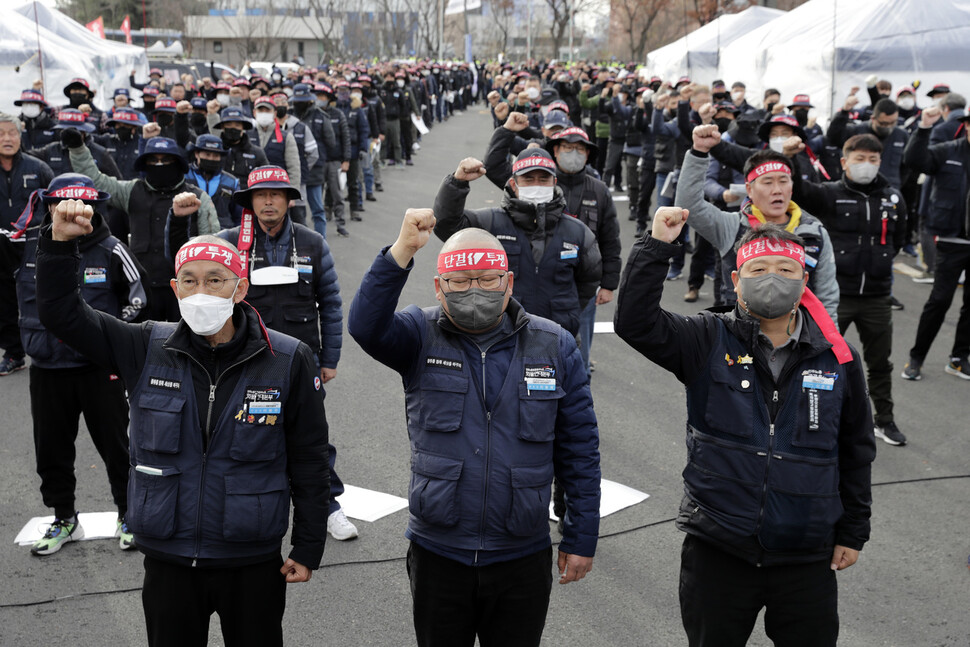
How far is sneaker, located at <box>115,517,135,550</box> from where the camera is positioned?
5.48m

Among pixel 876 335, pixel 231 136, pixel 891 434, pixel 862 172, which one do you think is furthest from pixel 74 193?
pixel 891 434

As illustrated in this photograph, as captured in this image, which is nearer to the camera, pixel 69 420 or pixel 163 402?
pixel 163 402

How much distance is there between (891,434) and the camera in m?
7.28

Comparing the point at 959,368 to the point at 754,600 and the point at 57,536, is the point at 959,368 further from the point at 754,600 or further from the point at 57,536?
the point at 57,536

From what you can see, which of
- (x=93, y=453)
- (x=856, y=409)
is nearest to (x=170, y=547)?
(x=856, y=409)

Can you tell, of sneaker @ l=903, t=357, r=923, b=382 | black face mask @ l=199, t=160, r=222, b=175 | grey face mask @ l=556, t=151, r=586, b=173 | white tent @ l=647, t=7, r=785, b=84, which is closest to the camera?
grey face mask @ l=556, t=151, r=586, b=173

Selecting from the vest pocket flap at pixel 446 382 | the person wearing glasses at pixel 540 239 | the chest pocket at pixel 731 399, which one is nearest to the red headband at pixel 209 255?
the vest pocket flap at pixel 446 382

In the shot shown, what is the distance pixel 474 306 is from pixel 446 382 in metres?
0.30

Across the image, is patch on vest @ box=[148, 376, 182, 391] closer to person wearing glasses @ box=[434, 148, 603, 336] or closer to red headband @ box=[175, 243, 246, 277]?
red headband @ box=[175, 243, 246, 277]

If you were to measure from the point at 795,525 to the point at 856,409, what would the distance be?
49 cm

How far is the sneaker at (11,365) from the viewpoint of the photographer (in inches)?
351

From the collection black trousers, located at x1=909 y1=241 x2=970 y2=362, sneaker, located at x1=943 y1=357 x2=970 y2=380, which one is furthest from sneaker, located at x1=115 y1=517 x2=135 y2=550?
sneaker, located at x1=943 y1=357 x2=970 y2=380

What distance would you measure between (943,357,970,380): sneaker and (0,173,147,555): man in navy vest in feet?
24.1

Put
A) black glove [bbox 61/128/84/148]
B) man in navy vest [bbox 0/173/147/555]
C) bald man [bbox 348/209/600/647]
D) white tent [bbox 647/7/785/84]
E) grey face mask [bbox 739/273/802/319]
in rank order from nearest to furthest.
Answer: bald man [bbox 348/209/600/647] → grey face mask [bbox 739/273/802/319] → man in navy vest [bbox 0/173/147/555] → black glove [bbox 61/128/84/148] → white tent [bbox 647/7/785/84]
